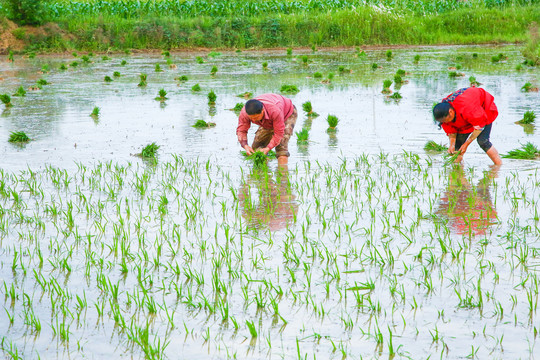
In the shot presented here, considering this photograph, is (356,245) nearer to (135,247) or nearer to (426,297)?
(426,297)

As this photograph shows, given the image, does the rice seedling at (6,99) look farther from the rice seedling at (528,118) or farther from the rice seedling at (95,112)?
the rice seedling at (528,118)

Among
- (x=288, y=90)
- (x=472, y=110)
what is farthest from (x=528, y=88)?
(x=472, y=110)

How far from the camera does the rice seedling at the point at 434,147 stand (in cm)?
833

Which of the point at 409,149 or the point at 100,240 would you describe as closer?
the point at 100,240

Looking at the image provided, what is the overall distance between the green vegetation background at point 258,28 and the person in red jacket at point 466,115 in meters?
20.9

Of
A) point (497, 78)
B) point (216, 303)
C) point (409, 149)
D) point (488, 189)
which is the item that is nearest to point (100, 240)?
point (216, 303)

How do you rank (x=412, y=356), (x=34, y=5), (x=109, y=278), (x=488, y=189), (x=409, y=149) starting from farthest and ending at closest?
(x=34, y=5), (x=409, y=149), (x=488, y=189), (x=109, y=278), (x=412, y=356)

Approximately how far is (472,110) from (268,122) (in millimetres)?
2316

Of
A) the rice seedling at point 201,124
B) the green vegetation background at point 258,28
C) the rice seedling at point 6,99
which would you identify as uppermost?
the green vegetation background at point 258,28

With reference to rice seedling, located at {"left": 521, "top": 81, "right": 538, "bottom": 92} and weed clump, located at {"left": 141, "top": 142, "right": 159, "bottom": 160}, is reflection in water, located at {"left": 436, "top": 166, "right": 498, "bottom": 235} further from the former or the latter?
rice seedling, located at {"left": 521, "top": 81, "right": 538, "bottom": 92}

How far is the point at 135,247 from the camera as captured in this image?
5.13 metres

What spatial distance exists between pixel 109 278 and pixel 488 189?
13.0 ft

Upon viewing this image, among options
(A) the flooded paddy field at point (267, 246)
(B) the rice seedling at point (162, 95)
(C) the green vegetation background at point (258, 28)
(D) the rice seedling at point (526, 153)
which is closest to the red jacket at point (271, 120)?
(A) the flooded paddy field at point (267, 246)

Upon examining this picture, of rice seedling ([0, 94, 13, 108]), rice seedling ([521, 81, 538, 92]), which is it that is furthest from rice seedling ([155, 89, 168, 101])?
rice seedling ([521, 81, 538, 92])
